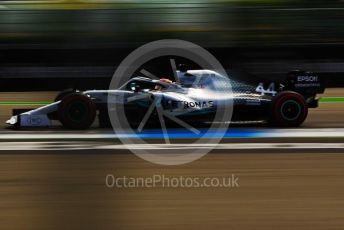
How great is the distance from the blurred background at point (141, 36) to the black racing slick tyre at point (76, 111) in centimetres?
724

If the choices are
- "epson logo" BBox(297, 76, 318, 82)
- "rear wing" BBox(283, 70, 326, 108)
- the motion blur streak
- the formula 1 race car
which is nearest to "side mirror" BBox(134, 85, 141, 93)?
the formula 1 race car

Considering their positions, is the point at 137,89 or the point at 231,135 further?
the point at 137,89

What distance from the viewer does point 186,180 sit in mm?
5812

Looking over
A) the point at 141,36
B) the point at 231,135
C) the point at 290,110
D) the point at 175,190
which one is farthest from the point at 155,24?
the point at 175,190

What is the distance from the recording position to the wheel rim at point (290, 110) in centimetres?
940

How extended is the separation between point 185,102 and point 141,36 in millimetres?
8490

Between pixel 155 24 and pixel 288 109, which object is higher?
pixel 155 24

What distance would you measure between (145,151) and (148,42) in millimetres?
9977

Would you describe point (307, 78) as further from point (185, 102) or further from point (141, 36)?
point (141, 36)

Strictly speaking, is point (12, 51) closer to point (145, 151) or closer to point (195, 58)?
point (195, 58)

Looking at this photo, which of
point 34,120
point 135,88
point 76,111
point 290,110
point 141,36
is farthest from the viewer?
point 141,36

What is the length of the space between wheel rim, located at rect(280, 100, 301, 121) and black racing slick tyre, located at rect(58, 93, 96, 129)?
2579mm

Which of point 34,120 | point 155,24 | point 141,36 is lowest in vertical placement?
point 34,120

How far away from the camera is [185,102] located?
9039mm
